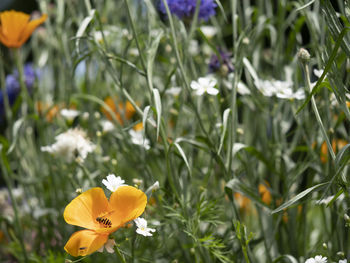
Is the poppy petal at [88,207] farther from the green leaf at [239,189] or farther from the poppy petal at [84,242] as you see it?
the green leaf at [239,189]

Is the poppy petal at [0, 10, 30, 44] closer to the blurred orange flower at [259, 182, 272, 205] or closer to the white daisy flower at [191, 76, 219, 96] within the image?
the white daisy flower at [191, 76, 219, 96]

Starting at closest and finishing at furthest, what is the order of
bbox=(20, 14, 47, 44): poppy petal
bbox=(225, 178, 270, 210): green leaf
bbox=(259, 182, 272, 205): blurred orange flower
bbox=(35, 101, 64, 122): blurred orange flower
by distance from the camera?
bbox=(225, 178, 270, 210): green leaf < bbox=(20, 14, 47, 44): poppy petal < bbox=(259, 182, 272, 205): blurred orange flower < bbox=(35, 101, 64, 122): blurred orange flower

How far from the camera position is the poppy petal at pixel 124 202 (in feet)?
1.62

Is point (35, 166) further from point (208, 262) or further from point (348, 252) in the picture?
point (348, 252)

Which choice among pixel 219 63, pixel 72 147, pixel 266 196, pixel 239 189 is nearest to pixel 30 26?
pixel 72 147

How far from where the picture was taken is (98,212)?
515 millimetres

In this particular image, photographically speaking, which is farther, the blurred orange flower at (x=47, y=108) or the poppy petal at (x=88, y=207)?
the blurred orange flower at (x=47, y=108)

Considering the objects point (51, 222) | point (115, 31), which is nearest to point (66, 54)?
point (115, 31)

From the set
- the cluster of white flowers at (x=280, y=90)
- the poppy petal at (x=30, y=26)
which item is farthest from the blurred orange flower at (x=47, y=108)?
the cluster of white flowers at (x=280, y=90)

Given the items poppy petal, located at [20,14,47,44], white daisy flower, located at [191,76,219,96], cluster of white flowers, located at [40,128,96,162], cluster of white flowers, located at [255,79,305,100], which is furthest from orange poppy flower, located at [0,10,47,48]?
cluster of white flowers, located at [255,79,305,100]

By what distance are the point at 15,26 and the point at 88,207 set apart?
0.40 metres

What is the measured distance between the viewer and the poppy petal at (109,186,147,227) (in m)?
0.49

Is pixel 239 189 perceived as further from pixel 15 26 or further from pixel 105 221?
pixel 15 26

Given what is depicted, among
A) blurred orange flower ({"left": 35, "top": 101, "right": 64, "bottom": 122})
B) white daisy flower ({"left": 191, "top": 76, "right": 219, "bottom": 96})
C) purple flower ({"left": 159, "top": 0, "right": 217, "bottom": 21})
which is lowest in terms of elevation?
blurred orange flower ({"left": 35, "top": 101, "right": 64, "bottom": 122})
